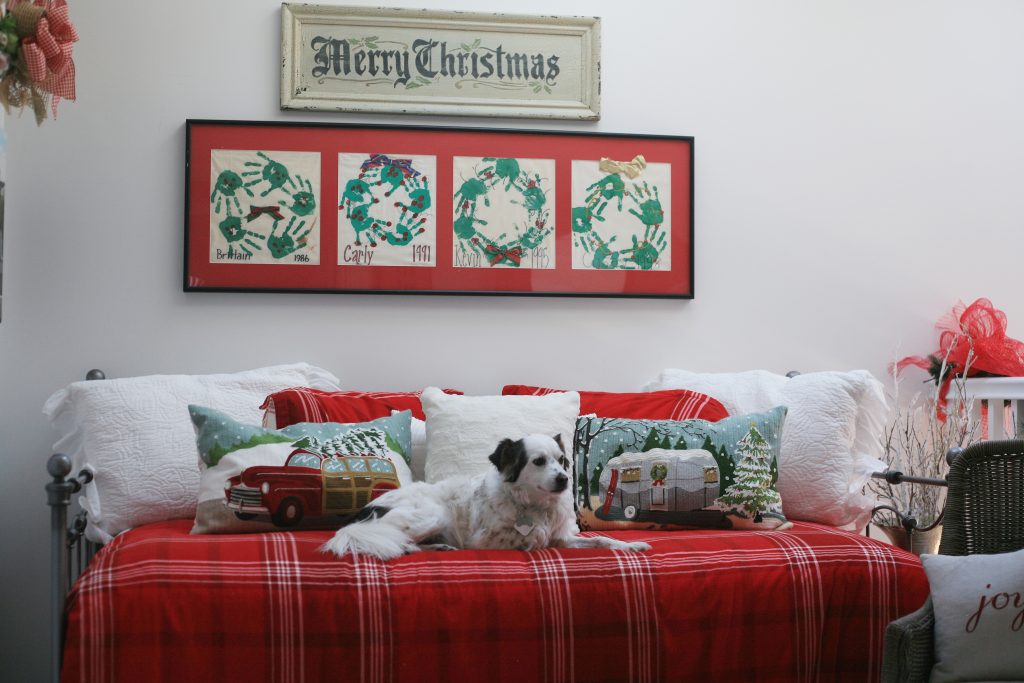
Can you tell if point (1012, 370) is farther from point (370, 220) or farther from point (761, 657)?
point (370, 220)

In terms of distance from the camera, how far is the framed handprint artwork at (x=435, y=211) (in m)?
2.77

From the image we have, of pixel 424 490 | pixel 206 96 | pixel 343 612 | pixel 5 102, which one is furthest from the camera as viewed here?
pixel 206 96

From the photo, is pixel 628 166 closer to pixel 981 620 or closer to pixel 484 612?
pixel 484 612

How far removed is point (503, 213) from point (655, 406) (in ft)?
2.67

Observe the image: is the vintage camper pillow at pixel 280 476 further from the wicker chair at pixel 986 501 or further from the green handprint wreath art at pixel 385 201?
the wicker chair at pixel 986 501

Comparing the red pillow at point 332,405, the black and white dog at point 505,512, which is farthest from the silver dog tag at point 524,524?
the red pillow at point 332,405

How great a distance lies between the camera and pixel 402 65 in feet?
9.32

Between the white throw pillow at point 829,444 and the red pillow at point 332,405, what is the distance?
1.06m

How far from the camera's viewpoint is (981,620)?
1599mm

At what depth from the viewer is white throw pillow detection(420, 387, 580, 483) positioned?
2271 millimetres

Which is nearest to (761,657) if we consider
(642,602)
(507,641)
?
(642,602)

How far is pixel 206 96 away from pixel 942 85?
2500mm

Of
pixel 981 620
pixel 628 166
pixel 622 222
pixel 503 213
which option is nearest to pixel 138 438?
pixel 503 213

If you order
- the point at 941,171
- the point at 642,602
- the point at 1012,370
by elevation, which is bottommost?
the point at 642,602
